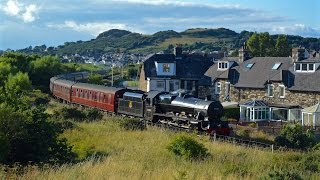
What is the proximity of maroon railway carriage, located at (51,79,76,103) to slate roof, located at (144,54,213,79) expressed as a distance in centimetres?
885

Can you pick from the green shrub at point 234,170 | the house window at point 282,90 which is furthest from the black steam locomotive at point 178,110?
the green shrub at point 234,170

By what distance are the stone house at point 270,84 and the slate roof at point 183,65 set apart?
3028 mm

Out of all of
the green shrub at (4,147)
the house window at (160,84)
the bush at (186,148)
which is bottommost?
the bush at (186,148)

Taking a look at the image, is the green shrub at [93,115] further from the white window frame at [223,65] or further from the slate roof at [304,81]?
the white window frame at [223,65]

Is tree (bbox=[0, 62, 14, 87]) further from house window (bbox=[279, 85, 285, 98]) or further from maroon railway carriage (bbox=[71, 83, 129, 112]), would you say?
house window (bbox=[279, 85, 285, 98])

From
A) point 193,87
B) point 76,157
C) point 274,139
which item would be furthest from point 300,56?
point 76,157

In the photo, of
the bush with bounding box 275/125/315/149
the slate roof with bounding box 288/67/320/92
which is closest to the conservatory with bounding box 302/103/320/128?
the slate roof with bounding box 288/67/320/92

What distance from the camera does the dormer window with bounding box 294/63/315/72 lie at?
42.4 m

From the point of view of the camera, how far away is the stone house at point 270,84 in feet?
137

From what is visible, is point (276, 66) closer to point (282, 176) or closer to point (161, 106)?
point (161, 106)

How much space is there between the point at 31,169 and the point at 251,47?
7023 centimetres

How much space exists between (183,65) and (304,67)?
15312 mm

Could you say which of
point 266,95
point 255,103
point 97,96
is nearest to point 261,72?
point 266,95

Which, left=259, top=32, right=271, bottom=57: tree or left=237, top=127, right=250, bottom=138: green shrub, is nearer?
left=237, top=127, right=250, bottom=138: green shrub
